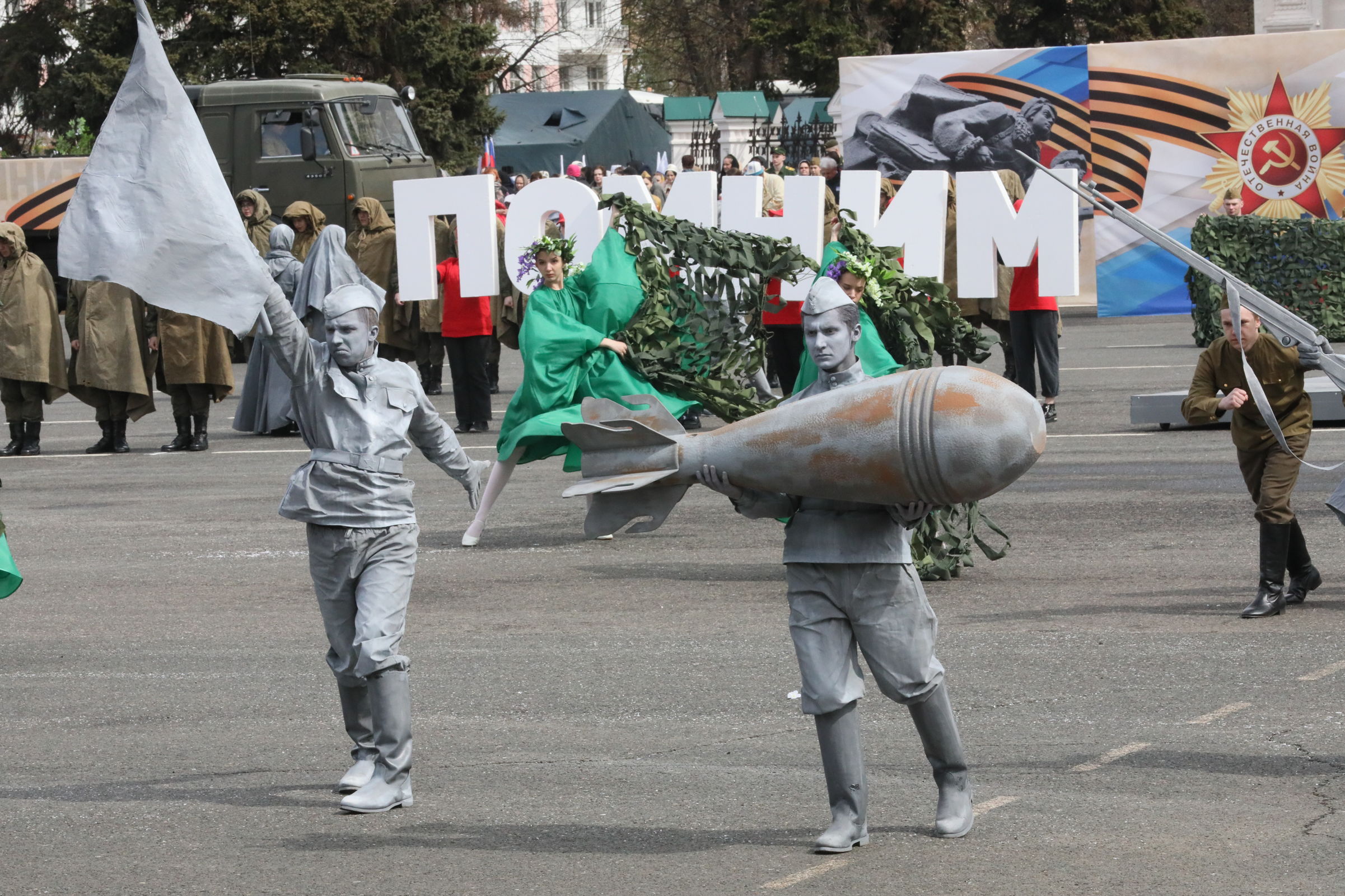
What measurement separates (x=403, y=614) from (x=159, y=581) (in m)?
4.98

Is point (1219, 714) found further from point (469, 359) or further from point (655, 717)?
point (469, 359)

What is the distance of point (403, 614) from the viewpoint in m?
6.29

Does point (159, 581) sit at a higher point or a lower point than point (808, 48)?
lower

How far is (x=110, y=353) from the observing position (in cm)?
1666

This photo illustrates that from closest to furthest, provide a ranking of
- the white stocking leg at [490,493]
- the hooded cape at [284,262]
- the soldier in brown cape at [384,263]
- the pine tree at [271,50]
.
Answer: the white stocking leg at [490,493], the hooded cape at [284,262], the soldier in brown cape at [384,263], the pine tree at [271,50]

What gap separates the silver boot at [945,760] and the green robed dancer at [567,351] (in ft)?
18.5

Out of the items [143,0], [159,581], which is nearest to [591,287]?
[159,581]

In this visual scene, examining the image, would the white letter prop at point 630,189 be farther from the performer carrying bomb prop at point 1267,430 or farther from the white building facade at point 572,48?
the white building facade at point 572,48

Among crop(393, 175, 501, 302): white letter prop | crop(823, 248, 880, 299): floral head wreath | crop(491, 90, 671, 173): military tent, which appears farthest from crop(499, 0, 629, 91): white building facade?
crop(823, 248, 880, 299): floral head wreath

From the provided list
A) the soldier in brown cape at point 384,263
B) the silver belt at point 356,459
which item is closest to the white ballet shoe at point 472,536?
the silver belt at point 356,459

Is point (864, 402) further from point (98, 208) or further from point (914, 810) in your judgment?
point (98, 208)

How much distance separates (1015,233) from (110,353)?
7787mm

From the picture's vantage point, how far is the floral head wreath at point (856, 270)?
992 cm

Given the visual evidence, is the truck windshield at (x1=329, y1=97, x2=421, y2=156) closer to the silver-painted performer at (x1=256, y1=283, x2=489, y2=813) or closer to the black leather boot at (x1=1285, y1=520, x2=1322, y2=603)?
the black leather boot at (x1=1285, y1=520, x2=1322, y2=603)
